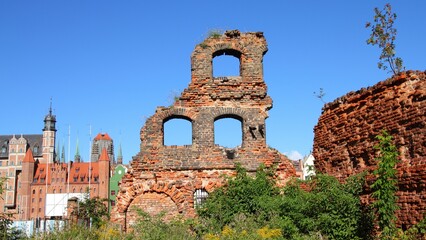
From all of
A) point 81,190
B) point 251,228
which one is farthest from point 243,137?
point 81,190

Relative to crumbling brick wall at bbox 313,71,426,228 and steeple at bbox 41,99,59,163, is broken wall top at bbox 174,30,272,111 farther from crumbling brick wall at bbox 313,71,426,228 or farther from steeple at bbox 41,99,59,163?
steeple at bbox 41,99,59,163

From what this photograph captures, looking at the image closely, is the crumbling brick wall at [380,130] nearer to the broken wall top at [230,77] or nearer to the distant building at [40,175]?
the broken wall top at [230,77]

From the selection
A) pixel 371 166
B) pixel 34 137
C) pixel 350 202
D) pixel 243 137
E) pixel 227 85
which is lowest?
pixel 350 202

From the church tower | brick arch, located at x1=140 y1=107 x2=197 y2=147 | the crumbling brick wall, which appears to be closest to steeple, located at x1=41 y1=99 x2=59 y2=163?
the church tower

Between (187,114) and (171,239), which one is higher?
(187,114)

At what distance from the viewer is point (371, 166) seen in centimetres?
913

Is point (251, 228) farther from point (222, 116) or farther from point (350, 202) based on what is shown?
point (222, 116)

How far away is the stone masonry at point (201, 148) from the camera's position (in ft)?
44.7

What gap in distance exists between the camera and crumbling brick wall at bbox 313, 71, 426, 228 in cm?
787

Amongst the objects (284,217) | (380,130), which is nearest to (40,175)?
(284,217)

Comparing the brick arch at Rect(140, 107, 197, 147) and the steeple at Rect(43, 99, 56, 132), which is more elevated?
the steeple at Rect(43, 99, 56, 132)

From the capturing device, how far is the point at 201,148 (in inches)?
549

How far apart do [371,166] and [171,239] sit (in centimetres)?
413

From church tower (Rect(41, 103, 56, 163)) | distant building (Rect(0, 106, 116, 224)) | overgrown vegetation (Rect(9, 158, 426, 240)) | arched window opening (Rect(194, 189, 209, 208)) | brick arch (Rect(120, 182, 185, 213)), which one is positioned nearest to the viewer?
overgrown vegetation (Rect(9, 158, 426, 240))
